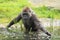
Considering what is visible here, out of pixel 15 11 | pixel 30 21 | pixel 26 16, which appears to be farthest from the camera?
pixel 15 11

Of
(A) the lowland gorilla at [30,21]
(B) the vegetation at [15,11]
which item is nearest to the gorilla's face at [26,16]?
(A) the lowland gorilla at [30,21]

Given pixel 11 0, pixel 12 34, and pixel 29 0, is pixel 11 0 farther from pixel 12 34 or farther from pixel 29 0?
Answer: pixel 12 34

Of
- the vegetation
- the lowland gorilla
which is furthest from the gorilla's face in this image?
the vegetation

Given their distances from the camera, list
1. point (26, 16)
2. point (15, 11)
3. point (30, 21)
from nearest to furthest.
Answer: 1. point (26, 16)
2. point (30, 21)
3. point (15, 11)

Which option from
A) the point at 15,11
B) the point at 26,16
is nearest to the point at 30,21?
the point at 26,16

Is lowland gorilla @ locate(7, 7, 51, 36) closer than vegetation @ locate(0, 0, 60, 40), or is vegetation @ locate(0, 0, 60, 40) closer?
lowland gorilla @ locate(7, 7, 51, 36)

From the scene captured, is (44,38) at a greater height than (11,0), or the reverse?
(11,0)

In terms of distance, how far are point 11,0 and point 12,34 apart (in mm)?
5163

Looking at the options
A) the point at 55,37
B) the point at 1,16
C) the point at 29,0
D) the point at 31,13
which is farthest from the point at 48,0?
the point at 55,37

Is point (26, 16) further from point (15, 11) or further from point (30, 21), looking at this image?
point (15, 11)

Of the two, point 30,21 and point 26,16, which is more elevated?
point 26,16

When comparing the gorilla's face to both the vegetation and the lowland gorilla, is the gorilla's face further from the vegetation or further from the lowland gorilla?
the vegetation

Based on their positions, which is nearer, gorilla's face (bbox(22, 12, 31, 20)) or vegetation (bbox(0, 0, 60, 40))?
gorilla's face (bbox(22, 12, 31, 20))

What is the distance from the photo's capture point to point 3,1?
1645cm
